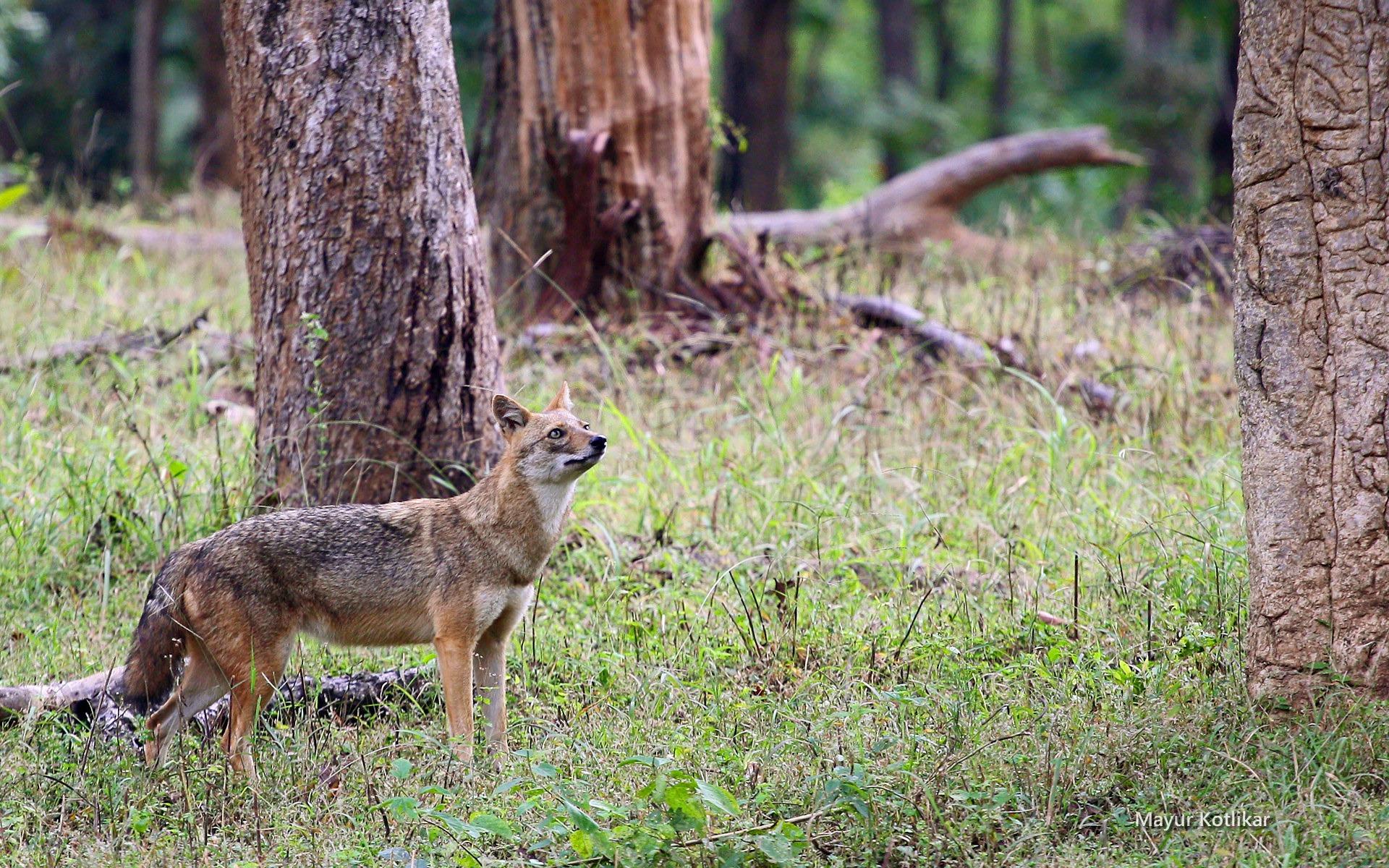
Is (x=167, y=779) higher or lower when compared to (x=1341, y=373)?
lower

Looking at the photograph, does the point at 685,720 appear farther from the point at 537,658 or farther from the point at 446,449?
the point at 446,449

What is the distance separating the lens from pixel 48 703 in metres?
4.89

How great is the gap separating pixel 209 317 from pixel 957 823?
7.35 meters

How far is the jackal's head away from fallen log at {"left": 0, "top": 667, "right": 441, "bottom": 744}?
0.98 metres

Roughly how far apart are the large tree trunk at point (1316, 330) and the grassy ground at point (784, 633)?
0.92 ft

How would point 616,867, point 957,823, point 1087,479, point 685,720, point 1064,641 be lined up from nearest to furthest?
point 616,867 → point 957,823 → point 685,720 → point 1064,641 → point 1087,479

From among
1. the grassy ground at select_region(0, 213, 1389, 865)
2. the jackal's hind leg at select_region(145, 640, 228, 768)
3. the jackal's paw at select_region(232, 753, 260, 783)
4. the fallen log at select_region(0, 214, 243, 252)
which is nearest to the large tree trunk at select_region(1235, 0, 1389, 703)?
the grassy ground at select_region(0, 213, 1389, 865)

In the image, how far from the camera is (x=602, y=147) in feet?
31.1

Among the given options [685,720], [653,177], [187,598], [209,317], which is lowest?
[685,720]

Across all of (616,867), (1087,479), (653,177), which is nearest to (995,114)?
(653,177)

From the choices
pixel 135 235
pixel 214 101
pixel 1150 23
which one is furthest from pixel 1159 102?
pixel 135 235

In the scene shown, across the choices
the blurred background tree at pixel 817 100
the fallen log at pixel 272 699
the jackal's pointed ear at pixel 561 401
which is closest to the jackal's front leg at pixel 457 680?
the fallen log at pixel 272 699

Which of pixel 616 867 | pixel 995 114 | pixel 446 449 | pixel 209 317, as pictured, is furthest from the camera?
pixel 995 114

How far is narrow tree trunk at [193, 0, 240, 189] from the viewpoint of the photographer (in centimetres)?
1867
